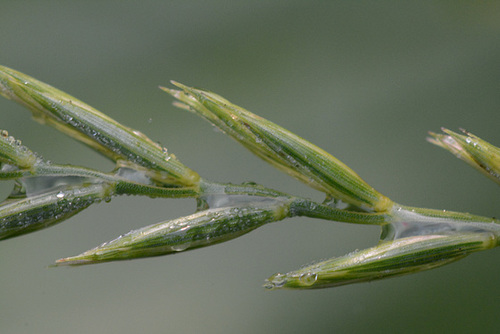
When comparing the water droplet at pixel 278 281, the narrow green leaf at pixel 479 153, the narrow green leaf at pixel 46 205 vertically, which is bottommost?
the water droplet at pixel 278 281

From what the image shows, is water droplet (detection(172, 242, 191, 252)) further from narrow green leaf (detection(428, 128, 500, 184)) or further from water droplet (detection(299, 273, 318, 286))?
narrow green leaf (detection(428, 128, 500, 184))

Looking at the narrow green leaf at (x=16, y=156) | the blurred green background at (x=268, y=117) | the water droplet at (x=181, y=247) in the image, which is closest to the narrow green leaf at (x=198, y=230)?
the water droplet at (x=181, y=247)

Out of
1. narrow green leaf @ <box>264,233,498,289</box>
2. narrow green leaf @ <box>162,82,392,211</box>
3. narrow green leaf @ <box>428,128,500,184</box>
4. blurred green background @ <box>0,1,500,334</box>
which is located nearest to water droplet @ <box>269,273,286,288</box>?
narrow green leaf @ <box>264,233,498,289</box>

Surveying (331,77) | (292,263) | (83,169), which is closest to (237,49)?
(331,77)

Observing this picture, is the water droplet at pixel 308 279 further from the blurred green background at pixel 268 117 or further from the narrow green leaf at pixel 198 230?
the blurred green background at pixel 268 117

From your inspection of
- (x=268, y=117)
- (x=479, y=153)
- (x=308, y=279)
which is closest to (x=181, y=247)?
(x=308, y=279)

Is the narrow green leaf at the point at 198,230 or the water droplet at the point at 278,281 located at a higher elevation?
the narrow green leaf at the point at 198,230

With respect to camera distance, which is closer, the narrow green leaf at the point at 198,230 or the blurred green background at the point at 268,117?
the narrow green leaf at the point at 198,230

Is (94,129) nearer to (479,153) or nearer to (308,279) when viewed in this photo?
(308,279)
